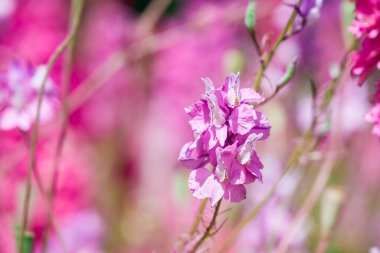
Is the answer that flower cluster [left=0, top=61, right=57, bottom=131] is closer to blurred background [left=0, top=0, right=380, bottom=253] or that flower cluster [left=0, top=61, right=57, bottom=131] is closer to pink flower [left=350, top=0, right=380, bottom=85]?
blurred background [left=0, top=0, right=380, bottom=253]

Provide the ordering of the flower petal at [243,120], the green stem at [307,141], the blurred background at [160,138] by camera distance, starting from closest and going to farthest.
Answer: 1. the flower petal at [243,120]
2. the green stem at [307,141]
3. the blurred background at [160,138]

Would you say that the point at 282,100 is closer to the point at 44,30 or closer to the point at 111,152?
the point at 111,152

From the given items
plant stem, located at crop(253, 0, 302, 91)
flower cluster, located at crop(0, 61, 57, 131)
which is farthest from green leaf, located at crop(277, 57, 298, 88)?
flower cluster, located at crop(0, 61, 57, 131)

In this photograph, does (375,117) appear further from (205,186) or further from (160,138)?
(160,138)

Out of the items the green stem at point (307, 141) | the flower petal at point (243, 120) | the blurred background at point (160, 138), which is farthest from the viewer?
the blurred background at point (160, 138)

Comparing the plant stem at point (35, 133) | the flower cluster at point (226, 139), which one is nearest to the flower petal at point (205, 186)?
the flower cluster at point (226, 139)

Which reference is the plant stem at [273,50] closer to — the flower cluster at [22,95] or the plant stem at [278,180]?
the plant stem at [278,180]
